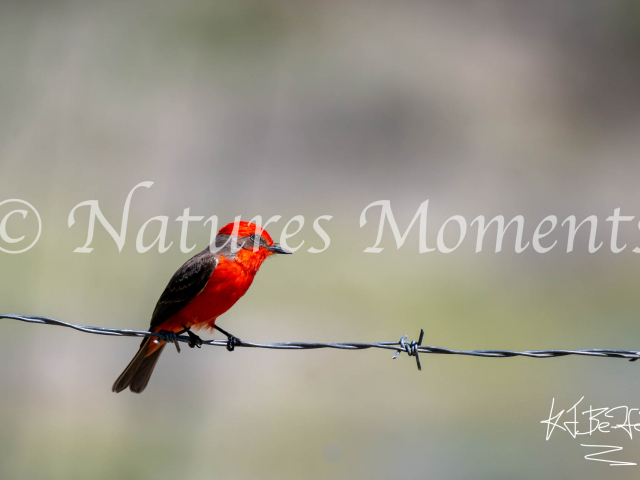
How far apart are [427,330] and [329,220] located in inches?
214

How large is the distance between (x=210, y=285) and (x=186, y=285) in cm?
19

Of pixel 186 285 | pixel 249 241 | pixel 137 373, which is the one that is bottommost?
pixel 137 373

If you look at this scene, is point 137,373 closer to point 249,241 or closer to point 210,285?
point 210,285

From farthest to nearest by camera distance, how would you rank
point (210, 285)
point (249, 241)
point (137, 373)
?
point (137, 373), point (249, 241), point (210, 285)

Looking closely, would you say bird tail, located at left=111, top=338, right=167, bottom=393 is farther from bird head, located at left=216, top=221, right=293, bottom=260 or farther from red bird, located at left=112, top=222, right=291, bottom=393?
bird head, located at left=216, top=221, right=293, bottom=260

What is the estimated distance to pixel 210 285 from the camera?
5125 millimetres

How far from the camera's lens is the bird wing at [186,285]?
16.8 ft

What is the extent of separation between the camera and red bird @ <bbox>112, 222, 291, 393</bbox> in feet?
16.8

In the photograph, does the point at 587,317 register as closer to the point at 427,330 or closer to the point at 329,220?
the point at 427,330
